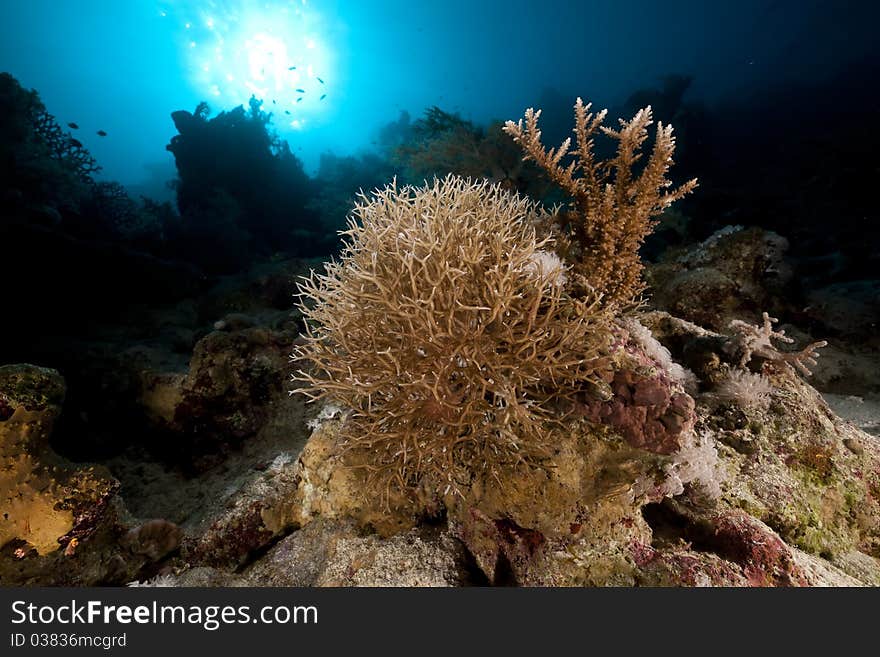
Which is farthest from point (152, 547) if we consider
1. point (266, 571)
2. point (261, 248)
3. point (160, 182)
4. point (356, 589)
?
point (160, 182)

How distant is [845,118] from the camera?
2098cm

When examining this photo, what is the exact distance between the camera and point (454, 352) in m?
2.07

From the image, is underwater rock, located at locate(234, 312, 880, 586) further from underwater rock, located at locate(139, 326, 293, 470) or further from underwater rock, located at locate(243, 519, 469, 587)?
underwater rock, located at locate(139, 326, 293, 470)

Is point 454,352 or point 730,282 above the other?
point 730,282

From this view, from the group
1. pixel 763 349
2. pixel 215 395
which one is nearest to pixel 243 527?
pixel 215 395

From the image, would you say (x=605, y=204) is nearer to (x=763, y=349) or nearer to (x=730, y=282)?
(x=763, y=349)

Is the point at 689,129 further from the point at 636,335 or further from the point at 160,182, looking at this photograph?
the point at 160,182

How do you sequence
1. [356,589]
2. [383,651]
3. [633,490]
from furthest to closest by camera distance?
[633,490] → [356,589] → [383,651]

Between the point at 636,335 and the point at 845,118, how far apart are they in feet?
99.8

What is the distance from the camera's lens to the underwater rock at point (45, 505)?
93.1 inches

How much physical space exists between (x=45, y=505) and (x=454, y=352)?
2877 millimetres

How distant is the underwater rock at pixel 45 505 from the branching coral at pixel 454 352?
188 cm

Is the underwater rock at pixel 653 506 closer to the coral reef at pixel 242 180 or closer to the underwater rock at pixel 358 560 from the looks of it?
the underwater rock at pixel 358 560

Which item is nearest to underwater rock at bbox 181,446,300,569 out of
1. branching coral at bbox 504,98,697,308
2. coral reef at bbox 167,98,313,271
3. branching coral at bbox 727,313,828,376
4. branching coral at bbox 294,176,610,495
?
branching coral at bbox 294,176,610,495
